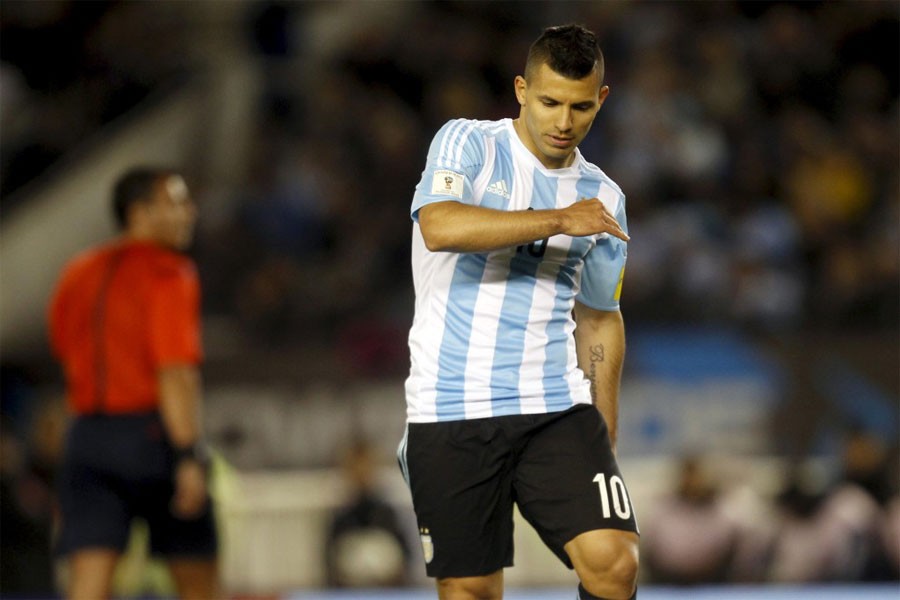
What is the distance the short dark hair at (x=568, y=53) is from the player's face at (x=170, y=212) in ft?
6.23

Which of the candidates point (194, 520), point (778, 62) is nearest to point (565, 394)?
point (194, 520)

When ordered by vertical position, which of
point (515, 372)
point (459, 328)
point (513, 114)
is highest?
point (513, 114)

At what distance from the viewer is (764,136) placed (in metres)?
11.8

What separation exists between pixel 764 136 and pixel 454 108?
2.44m

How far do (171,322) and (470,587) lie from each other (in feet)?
5.71

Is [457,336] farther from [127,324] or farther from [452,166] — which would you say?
[127,324]

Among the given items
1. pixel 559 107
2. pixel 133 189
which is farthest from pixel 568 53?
pixel 133 189

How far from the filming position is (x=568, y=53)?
12.9 ft

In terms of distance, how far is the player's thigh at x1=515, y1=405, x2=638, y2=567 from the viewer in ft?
13.1

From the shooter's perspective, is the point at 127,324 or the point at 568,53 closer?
the point at 568,53

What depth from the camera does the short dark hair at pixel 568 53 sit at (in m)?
3.92

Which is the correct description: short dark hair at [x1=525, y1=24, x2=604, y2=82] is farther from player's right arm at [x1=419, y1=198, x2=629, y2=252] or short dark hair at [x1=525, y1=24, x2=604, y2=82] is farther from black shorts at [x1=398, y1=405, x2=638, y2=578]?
black shorts at [x1=398, y1=405, x2=638, y2=578]

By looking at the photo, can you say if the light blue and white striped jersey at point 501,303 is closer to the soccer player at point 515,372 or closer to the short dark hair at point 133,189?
the soccer player at point 515,372

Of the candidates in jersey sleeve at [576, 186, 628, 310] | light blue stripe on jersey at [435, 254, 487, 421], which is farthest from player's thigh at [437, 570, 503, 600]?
jersey sleeve at [576, 186, 628, 310]
